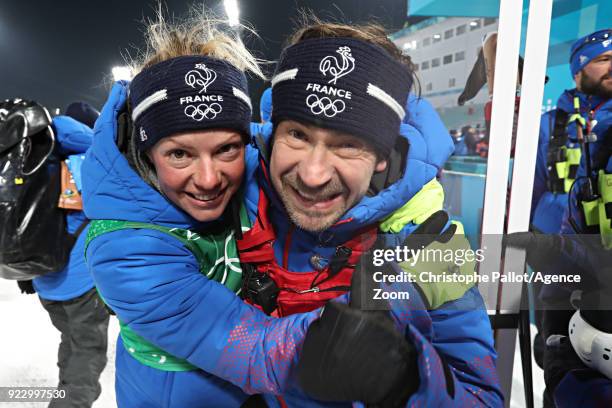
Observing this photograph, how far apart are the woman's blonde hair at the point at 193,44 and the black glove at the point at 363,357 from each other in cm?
49

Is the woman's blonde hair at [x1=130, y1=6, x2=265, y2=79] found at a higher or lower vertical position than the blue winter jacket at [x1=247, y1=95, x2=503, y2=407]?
higher

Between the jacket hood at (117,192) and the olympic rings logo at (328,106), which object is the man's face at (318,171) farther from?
the jacket hood at (117,192)

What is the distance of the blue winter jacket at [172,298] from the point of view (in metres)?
0.55

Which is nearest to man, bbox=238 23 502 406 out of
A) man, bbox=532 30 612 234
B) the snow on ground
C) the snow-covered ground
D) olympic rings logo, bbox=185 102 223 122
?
olympic rings logo, bbox=185 102 223 122

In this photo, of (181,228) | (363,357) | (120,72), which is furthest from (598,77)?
(120,72)

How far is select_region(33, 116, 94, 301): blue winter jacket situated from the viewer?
1170mm

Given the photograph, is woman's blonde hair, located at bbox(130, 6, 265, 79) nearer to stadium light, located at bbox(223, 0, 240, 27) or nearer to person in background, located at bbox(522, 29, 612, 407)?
stadium light, located at bbox(223, 0, 240, 27)

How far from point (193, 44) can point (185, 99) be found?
0.46 feet

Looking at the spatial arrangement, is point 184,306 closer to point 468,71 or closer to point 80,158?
point 468,71

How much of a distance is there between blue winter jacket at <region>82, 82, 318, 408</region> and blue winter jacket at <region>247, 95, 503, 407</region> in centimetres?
12

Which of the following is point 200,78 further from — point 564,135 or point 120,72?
point 564,135

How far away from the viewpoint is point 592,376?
0.76 m

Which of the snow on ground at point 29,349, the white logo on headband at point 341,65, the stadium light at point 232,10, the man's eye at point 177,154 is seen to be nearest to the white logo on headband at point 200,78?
the man's eye at point 177,154

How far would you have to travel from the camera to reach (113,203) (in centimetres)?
59
